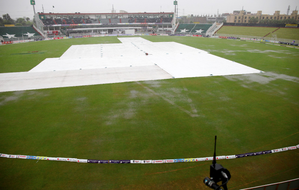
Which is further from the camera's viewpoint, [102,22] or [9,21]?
[102,22]

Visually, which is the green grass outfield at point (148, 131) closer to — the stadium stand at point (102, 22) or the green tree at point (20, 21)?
the stadium stand at point (102, 22)

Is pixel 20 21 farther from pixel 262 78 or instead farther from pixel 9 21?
pixel 262 78

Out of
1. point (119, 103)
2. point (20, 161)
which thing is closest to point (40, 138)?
point (20, 161)

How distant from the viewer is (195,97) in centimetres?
1706

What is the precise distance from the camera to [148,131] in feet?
39.1

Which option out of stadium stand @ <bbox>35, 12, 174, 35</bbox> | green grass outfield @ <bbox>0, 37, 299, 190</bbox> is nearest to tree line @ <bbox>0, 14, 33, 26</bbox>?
stadium stand @ <bbox>35, 12, 174, 35</bbox>

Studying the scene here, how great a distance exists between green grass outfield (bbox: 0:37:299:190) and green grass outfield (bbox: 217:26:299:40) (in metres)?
45.8

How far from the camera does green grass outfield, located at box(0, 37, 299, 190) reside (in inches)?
329

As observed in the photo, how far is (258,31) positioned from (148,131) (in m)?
71.1

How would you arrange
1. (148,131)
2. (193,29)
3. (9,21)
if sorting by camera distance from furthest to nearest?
(9,21) → (193,29) → (148,131)

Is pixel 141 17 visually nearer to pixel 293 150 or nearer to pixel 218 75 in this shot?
pixel 218 75

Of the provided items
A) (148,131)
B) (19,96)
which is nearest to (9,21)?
(19,96)

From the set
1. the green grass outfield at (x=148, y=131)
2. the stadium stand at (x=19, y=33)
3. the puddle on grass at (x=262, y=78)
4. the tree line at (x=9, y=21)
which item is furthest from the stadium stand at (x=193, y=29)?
the tree line at (x=9, y=21)

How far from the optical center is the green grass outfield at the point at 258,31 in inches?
2199
